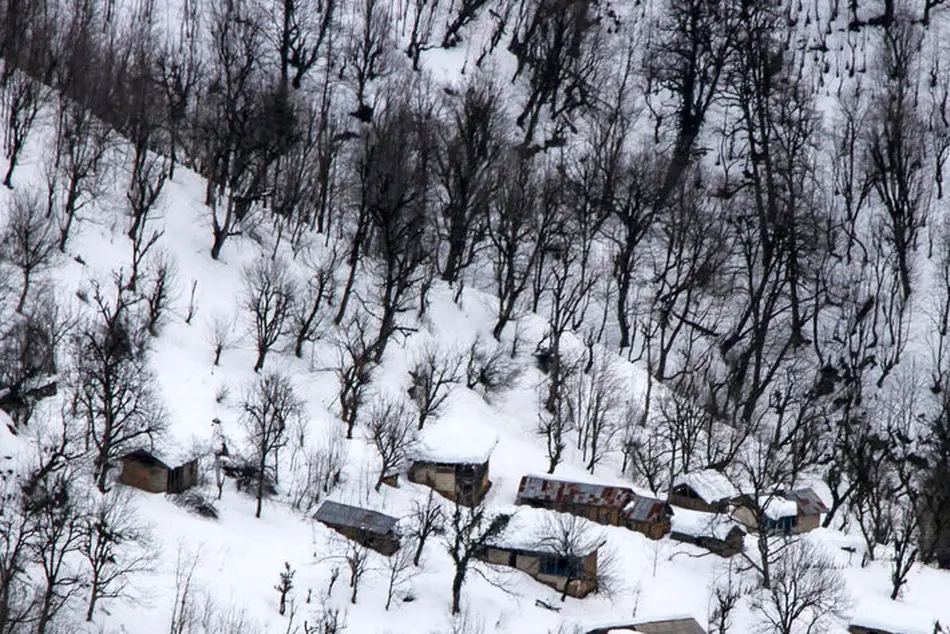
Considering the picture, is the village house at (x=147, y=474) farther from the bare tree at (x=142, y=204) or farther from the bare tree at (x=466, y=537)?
the bare tree at (x=466, y=537)

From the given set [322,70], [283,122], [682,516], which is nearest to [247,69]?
[283,122]

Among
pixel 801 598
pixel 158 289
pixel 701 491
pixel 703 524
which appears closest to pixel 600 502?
pixel 703 524

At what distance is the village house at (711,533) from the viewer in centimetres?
3888

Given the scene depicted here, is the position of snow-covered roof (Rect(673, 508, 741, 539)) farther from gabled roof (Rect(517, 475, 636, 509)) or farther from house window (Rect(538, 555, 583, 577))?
house window (Rect(538, 555, 583, 577))

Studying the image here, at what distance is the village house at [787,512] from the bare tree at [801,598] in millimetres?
3687

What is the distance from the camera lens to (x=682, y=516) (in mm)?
40219

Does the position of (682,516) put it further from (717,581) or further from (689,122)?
(689,122)

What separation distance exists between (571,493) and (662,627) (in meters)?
8.45

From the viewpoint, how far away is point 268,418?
36938 mm

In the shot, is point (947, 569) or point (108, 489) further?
point (947, 569)

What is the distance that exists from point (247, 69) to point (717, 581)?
32614 mm

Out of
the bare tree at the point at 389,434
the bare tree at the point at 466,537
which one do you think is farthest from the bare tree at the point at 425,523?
the bare tree at the point at 389,434

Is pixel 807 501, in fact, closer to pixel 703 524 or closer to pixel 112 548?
pixel 703 524

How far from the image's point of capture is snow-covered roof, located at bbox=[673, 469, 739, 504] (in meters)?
42.4
